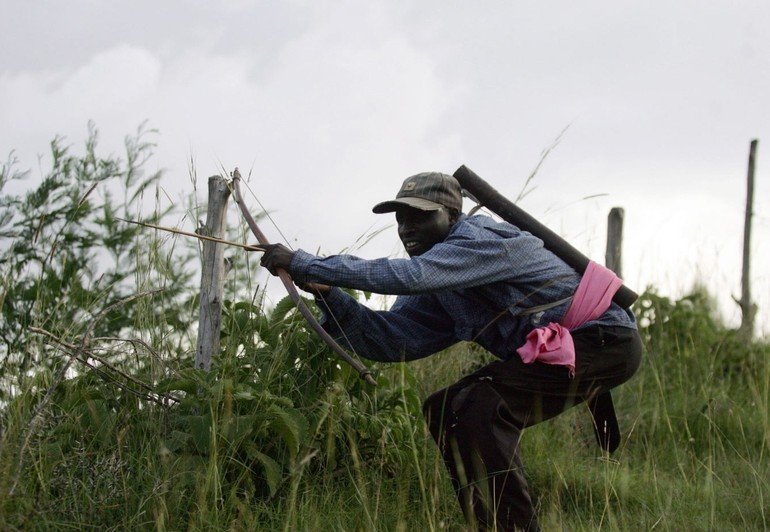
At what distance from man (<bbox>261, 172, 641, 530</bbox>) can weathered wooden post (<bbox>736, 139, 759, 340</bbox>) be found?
11.6 feet

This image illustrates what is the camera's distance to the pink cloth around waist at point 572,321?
358 cm

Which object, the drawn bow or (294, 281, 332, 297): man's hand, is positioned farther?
(294, 281, 332, 297): man's hand

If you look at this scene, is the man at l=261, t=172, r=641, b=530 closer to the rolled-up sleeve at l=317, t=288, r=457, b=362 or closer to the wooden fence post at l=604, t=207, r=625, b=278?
the rolled-up sleeve at l=317, t=288, r=457, b=362

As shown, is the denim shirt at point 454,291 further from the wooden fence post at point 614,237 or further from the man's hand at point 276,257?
the wooden fence post at point 614,237

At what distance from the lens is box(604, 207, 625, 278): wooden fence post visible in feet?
23.9

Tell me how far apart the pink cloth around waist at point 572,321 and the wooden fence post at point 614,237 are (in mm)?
3527

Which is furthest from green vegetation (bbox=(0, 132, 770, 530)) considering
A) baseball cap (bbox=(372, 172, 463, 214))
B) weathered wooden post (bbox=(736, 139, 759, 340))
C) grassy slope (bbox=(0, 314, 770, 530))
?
weathered wooden post (bbox=(736, 139, 759, 340))

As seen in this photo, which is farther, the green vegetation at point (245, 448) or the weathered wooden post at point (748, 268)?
the weathered wooden post at point (748, 268)

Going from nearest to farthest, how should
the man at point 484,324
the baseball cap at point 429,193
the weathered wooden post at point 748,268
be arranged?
the man at point 484,324, the baseball cap at point 429,193, the weathered wooden post at point 748,268

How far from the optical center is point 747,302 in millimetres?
7488

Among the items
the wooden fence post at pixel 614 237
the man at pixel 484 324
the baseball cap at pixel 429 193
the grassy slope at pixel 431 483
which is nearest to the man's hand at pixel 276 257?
the man at pixel 484 324

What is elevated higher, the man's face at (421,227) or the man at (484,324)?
the man's face at (421,227)

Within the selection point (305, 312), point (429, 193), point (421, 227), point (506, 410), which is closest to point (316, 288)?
point (305, 312)

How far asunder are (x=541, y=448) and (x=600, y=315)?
1413 millimetres
